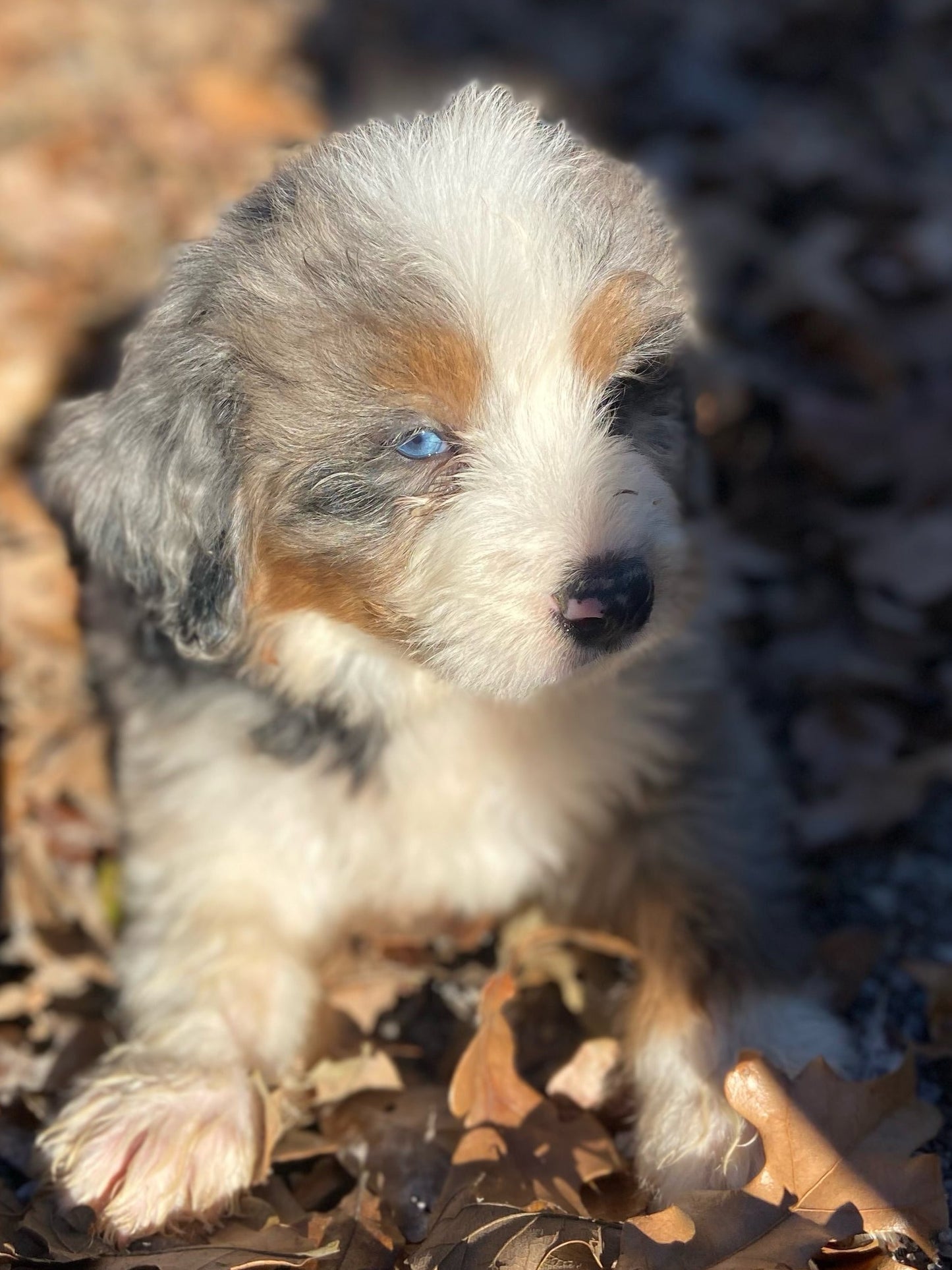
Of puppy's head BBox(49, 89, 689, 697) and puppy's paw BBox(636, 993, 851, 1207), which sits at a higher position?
puppy's head BBox(49, 89, 689, 697)

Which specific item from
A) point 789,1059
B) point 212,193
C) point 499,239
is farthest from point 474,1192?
point 212,193

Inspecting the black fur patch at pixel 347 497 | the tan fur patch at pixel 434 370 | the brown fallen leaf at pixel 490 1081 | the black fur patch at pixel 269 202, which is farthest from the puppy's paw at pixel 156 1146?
the black fur patch at pixel 269 202

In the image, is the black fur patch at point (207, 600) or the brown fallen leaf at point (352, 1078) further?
the brown fallen leaf at point (352, 1078)

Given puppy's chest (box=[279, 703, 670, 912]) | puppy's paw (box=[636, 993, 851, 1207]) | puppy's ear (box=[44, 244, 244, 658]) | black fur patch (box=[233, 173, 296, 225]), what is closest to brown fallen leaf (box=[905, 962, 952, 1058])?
puppy's paw (box=[636, 993, 851, 1207])

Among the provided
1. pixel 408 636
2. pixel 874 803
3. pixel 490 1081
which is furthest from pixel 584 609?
pixel 874 803

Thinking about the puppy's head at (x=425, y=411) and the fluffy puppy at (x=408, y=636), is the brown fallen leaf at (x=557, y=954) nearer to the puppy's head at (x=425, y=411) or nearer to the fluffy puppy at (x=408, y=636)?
the fluffy puppy at (x=408, y=636)

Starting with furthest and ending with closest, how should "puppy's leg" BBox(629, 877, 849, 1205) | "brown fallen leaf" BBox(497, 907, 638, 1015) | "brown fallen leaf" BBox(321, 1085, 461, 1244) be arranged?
"brown fallen leaf" BBox(497, 907, 638, 1015), "brown fallen leaf" BBox(321, 1085, 461, 1244), "puppy's leg" BBox(629, 877, 849, 1205)

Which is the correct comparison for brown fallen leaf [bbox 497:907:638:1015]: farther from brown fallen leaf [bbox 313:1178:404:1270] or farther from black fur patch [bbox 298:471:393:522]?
black fur patch [bbox 298:471:393:522]
